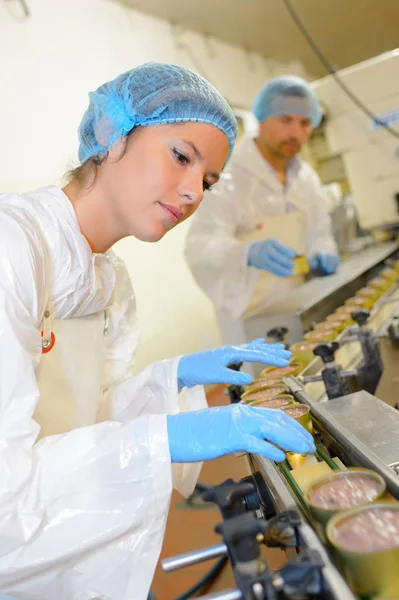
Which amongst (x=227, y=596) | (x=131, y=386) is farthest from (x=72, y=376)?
(x=227, y=596)

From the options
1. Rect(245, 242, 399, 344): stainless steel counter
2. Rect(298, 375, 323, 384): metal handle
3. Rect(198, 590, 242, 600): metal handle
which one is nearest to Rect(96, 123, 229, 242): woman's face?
Rect(298, 375, 323, 384): metal handle

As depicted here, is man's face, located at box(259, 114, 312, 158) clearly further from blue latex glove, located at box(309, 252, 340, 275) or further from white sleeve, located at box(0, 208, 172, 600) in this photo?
white sleeve, located at box(0, 208, 172, 600)

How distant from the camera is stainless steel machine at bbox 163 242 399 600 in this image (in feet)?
2.11

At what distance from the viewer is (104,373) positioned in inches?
61.6

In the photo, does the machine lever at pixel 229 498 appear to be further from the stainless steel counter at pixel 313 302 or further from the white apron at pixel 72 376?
the stainless steel counter at pixel 313 302

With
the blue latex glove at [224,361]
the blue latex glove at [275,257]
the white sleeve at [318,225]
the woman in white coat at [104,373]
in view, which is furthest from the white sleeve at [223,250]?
the blue latex glove at [224,361]

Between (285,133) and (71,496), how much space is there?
2.49 metres

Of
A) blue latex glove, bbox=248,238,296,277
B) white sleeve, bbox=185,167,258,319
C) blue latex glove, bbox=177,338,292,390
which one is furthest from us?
white sleeve, bbox=185,167,258,319

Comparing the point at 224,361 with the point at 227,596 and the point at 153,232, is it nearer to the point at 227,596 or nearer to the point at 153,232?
the point at 153,232

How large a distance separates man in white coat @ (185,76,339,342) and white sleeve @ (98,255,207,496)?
1.14 metres

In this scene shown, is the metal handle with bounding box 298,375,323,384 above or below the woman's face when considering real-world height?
below

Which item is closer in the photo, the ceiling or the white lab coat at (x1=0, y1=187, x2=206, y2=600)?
the white lab coat at (x1=0, y1=187, x2=206, y2=600)

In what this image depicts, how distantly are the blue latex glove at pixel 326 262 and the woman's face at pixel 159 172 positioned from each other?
1.97 m

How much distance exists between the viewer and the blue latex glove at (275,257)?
238 cm
